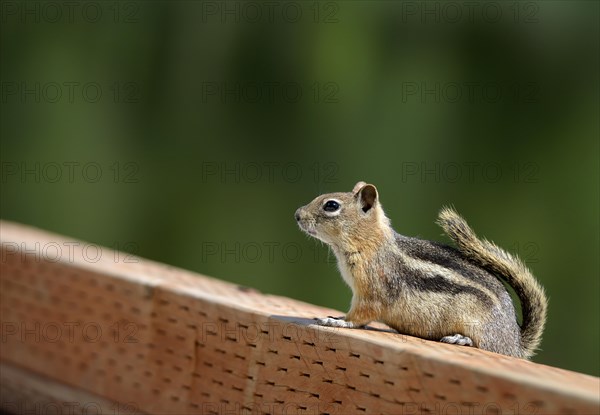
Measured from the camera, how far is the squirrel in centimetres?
150

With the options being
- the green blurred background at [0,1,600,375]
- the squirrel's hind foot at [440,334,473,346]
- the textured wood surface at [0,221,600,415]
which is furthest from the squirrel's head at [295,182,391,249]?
the green blurred background at [0,1,600,375]

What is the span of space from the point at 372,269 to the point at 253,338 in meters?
0.43

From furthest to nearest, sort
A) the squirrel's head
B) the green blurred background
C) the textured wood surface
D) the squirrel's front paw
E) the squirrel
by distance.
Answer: the green blurred background
the squirrel's head
the squirrel
the squirrel's front paw
the textured wood surface

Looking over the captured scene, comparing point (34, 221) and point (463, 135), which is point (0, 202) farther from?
A: point (463, 135)

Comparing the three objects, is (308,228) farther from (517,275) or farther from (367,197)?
(517,275)

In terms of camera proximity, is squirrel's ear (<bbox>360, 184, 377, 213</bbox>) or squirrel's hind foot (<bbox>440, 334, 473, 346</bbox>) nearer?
squirrel's hind foot (<bbox>440, 334, 473, 346</bbox>)

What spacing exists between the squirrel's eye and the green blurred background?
759 mm

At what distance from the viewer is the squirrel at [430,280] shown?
4.93ft

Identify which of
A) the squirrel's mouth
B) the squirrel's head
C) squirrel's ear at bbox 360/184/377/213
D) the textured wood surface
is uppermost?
squirrel's ear at bbox 360/184/377/213

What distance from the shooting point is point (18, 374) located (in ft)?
6.05

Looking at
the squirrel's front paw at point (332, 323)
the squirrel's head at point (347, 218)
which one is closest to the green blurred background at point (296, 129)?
the squirrel's head at point (347, 218)

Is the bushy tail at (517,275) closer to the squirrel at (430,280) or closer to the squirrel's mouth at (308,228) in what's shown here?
the squirrel at (430,280)

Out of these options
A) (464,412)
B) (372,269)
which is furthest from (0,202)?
(464,412)

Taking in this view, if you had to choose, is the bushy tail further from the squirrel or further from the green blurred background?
the green blurred background
